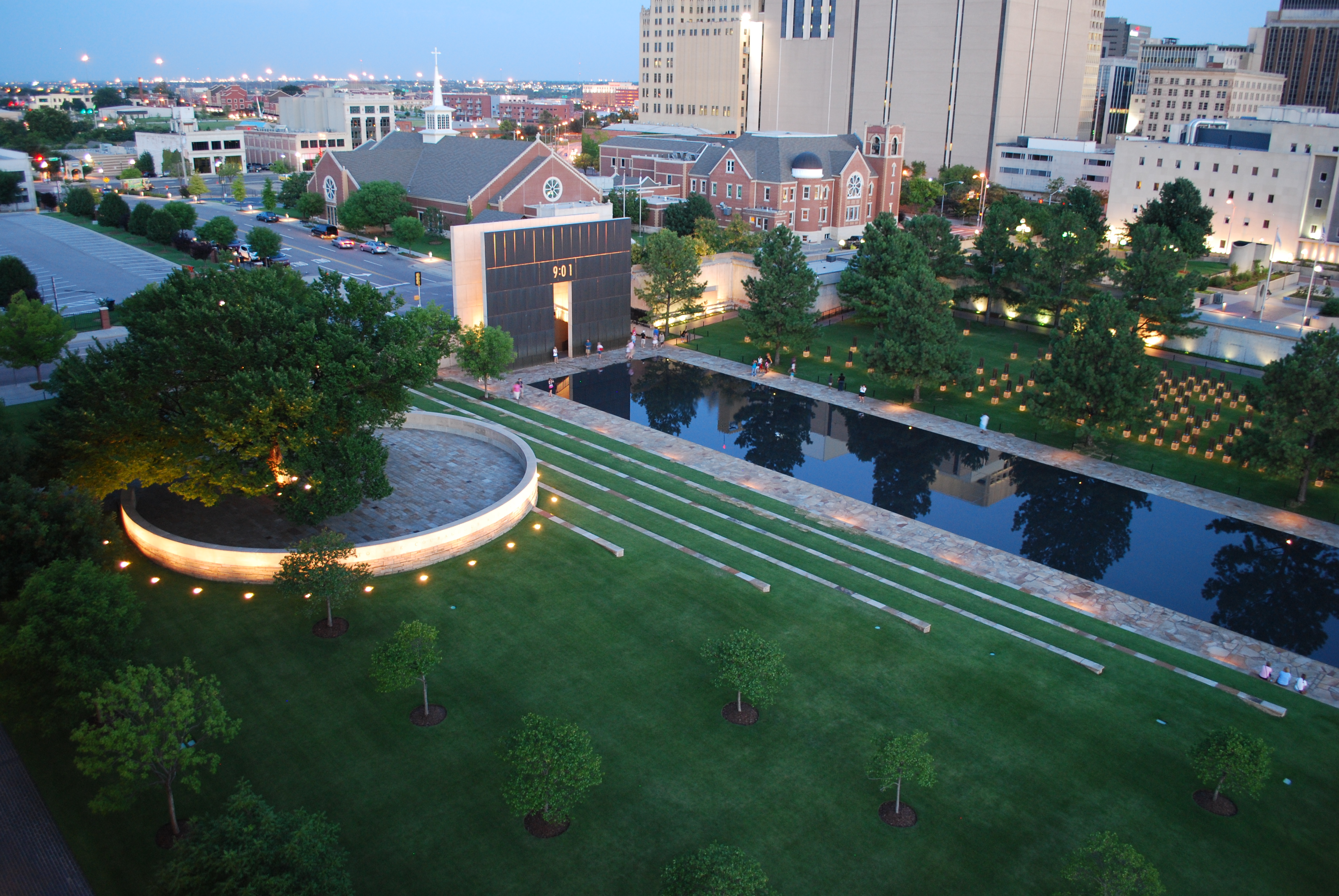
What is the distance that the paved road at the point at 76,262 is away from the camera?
67.8 metres

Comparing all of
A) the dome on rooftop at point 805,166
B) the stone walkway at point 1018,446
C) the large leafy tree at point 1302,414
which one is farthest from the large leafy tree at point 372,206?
the large leafy tree at point 1302,414

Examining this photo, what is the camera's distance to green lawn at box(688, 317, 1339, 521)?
132 ft

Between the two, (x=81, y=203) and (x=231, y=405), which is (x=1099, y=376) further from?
(x=81, y=203)

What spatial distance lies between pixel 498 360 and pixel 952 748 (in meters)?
32.9

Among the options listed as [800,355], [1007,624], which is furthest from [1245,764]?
[800,355]

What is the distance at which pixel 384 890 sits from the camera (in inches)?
725

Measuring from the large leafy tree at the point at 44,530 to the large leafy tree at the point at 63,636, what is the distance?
153cm

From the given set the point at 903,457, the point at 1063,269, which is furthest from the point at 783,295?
the point at 1063,269

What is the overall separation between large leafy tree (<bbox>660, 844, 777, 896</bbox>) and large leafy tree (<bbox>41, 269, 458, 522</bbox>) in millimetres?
17820

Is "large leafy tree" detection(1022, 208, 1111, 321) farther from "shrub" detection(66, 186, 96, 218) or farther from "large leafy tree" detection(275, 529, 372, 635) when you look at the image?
"shrub" detection(66, 186, 96, 218)

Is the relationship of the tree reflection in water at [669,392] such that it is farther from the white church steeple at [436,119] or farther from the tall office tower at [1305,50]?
the tall office tower at [1305,50]

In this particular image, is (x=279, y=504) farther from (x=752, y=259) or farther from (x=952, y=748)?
(x=752, y=259)

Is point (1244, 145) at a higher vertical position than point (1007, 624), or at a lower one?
higher

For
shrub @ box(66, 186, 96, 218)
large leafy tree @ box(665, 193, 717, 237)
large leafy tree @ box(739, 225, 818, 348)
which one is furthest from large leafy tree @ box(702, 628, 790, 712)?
shrub @ box(66, 186, 96, 218)
